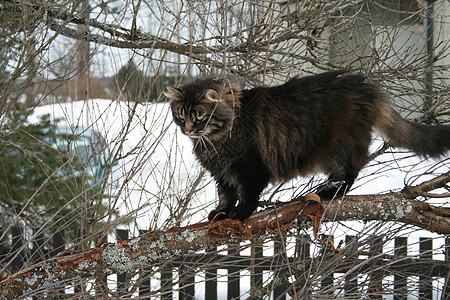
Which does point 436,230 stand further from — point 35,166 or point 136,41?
point 35,166

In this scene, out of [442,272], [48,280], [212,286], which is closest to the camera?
[48,280]

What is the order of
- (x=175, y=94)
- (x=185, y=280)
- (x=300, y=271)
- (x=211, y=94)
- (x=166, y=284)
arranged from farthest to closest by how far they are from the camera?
(x=166, y=284), (x=300, y=271), (x=185, y=280), (x=175, y=94), (x=211, y=94)

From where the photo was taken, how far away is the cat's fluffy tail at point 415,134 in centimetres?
263

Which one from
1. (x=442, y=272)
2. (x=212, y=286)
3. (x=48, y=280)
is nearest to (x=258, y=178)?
(x=48, y=280)

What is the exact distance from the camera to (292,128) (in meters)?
2.56

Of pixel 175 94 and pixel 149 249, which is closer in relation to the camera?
pixel 149 249

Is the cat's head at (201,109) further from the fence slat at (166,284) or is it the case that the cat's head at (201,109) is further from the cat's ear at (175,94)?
the fence slat at (166,284)

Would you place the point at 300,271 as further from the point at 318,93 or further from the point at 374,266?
the point at 318,93

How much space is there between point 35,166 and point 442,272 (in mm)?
4531

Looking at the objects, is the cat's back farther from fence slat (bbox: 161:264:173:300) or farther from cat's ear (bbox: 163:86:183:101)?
fence slat (bbox: 161:264:173:300)

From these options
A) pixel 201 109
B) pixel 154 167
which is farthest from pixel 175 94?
pixel 154 167

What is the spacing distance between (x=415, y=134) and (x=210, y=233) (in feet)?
5.01

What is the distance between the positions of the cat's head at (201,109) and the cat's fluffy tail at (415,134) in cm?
98

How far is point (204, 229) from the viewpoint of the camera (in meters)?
2.23
